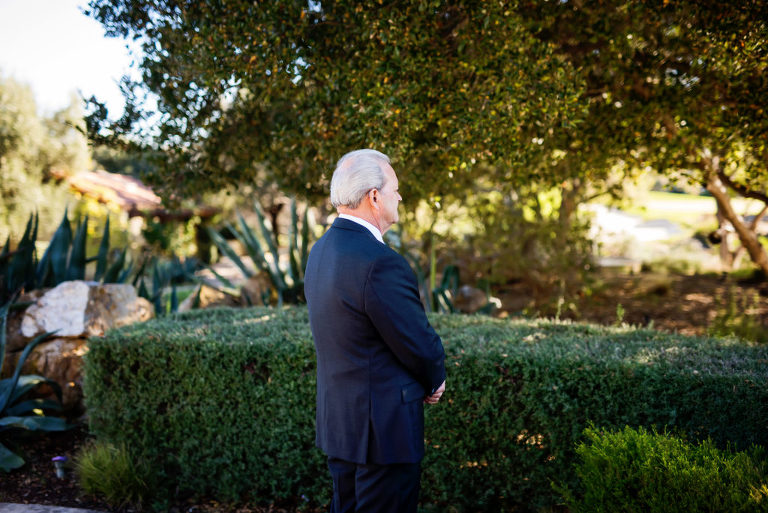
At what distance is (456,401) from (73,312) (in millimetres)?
3757

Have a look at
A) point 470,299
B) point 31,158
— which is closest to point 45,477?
point 470,299

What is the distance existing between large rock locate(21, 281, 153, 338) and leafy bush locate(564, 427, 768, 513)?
4.46 meters

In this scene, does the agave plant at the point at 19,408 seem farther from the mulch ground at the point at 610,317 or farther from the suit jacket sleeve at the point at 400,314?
the suit jacket sleeve at the point at 400,314

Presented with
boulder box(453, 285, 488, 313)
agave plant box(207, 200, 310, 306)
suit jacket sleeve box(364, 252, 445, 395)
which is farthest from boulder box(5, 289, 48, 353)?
boulder box(453, 285, 488, 313)

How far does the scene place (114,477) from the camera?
3.81m

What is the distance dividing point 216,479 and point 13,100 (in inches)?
736

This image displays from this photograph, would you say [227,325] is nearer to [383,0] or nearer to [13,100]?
[383,0]

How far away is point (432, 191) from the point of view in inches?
256

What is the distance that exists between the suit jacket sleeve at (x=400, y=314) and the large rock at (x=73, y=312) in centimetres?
402

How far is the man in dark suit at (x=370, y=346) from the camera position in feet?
6.96

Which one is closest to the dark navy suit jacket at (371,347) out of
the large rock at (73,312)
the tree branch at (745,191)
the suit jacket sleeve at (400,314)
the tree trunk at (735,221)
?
the suit jacket sleeve at (400,314)

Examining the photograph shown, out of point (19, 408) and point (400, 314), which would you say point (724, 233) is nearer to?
point (400, 314)

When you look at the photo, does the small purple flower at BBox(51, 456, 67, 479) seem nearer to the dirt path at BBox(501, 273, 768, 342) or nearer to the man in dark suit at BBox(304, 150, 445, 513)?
the man in dark suit at BBox(304, 150, 445, 513)

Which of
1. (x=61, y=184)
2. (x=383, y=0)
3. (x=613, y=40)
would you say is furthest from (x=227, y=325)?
(x=61, y=184)
